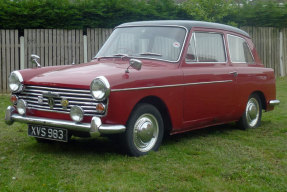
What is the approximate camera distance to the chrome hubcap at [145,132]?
5641mm

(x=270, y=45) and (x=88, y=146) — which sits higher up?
(x=270, y=45)

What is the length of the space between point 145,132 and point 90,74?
38.8 inches

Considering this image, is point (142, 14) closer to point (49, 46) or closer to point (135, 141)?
point (49, 46)

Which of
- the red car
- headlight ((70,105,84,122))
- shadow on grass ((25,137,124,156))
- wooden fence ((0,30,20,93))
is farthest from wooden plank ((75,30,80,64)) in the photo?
headlight ((70,105,84,122))

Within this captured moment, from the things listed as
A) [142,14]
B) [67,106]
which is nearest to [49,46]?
[142,14]

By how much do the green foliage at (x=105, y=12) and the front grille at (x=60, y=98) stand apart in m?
6.63

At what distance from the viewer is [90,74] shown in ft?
18.1

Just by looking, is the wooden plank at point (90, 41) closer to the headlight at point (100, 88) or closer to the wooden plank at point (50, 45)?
the wooden plank at point (50, 45)

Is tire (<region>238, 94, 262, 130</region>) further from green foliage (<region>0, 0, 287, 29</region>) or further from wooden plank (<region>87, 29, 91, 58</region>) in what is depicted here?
green foliage (<region>0, 0, 287, 29</region>)

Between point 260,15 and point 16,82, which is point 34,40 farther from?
point 260,15

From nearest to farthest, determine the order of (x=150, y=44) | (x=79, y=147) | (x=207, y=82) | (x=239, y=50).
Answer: (x=79, y=147) < (x=150, y=44) < (x=207, y=82) < (x=239, y=50)

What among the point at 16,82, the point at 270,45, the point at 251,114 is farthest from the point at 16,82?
the point at 270,45

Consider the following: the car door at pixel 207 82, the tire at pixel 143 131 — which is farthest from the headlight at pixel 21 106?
the car door at pixel 207 82

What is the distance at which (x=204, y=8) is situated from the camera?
48.6 feet
